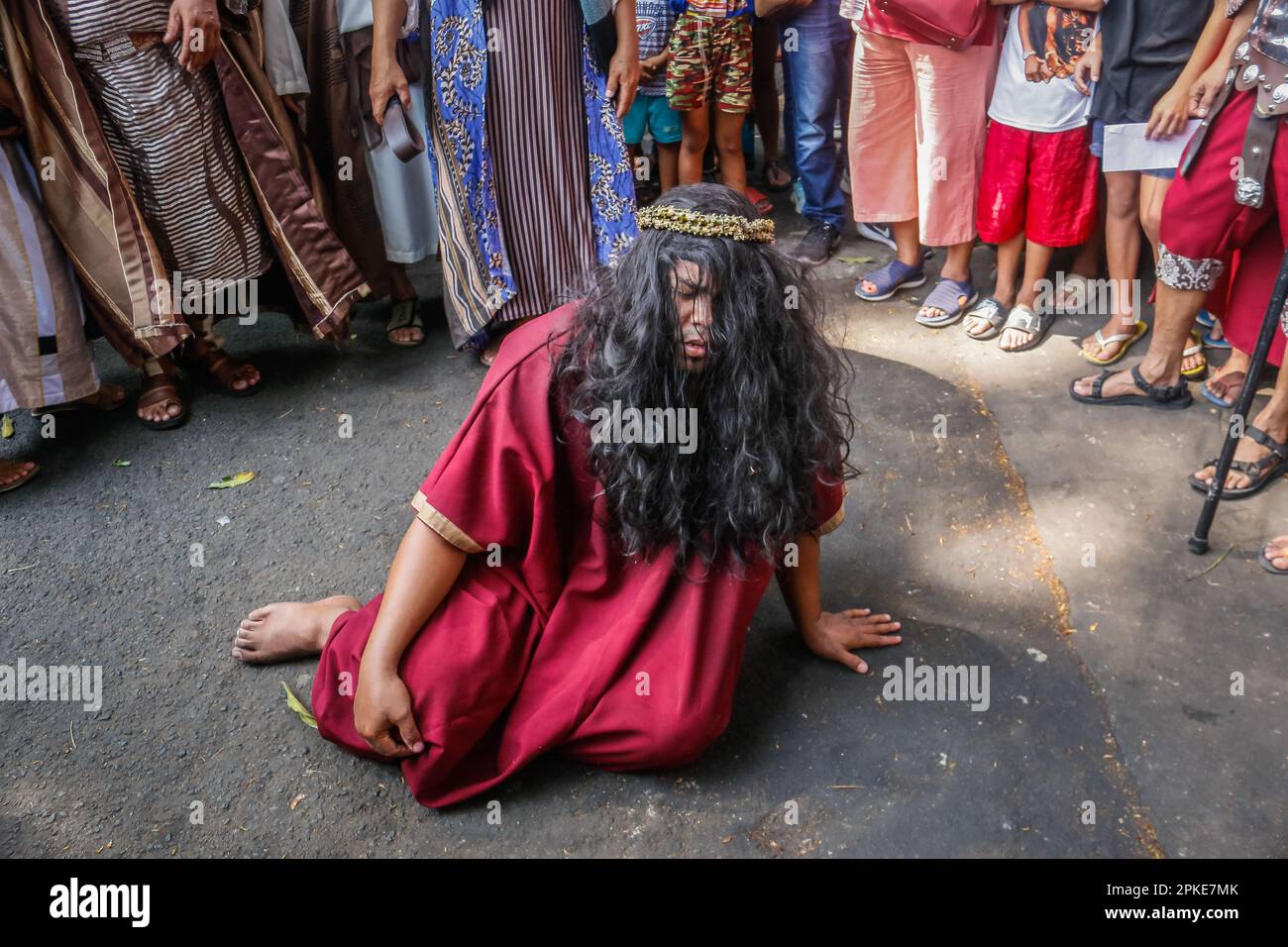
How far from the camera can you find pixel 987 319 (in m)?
4.11

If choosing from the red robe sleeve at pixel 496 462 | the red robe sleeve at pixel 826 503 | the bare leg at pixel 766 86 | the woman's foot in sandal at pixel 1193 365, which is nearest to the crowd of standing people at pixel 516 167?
the woman's foot in sandal at pixel 1193 365

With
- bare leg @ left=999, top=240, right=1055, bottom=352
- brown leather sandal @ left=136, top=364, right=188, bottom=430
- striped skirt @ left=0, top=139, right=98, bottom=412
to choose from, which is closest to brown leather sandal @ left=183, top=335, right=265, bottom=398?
brown leather sandal @ left=136, top=364, right=188, bottom=430

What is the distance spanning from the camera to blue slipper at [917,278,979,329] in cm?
418

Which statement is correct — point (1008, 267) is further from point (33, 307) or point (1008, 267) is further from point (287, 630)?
point (33, 307)

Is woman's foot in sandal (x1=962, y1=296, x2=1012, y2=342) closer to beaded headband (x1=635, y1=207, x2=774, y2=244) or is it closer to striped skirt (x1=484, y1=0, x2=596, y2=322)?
striped skirt (x1=484, y1=0, x2=596, y2=322)

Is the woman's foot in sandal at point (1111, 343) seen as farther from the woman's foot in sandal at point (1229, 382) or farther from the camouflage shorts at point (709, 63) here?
the camouflage shorts at point (709, 63)

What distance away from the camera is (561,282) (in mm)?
3924

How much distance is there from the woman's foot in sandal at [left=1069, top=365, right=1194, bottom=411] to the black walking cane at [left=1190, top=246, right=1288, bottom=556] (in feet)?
2.00

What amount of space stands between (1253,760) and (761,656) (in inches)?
45.2

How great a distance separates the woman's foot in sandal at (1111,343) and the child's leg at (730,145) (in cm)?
165

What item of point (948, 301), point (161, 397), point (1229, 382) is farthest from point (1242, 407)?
point (161, 397)

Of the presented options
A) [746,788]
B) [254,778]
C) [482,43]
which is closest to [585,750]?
[746,788]

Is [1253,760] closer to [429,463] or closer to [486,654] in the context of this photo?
[486,654]

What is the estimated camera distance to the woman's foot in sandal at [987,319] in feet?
13.4
